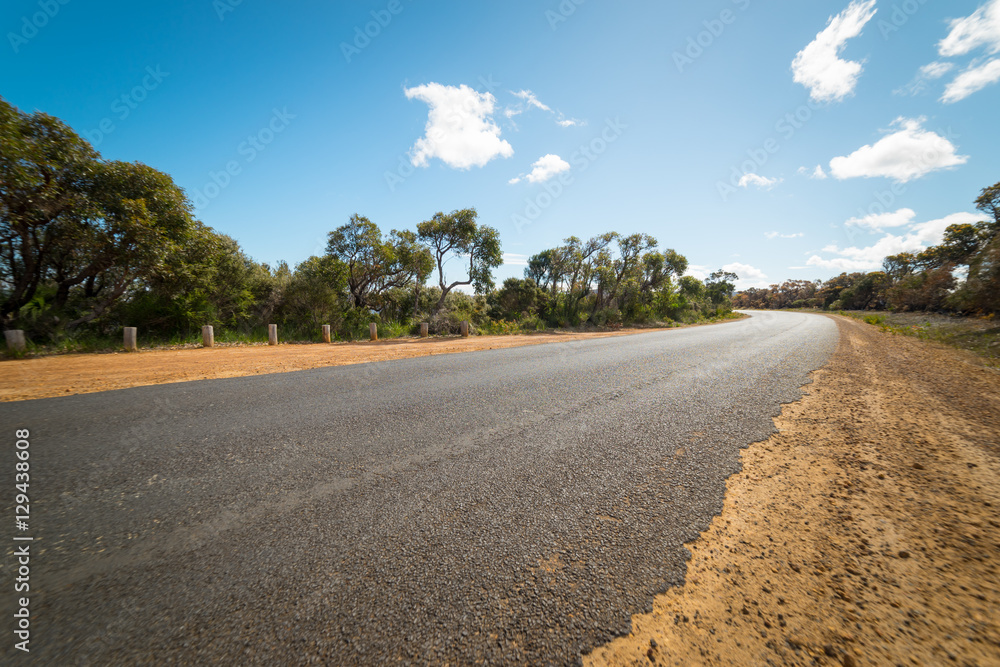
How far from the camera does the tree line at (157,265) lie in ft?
27.5

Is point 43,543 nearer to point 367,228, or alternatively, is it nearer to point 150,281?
point 150,281

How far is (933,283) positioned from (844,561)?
4496 cm

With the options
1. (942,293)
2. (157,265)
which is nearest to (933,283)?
(942,293)

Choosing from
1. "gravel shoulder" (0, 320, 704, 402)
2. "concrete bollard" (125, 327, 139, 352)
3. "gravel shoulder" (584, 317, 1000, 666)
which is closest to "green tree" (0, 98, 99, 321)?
"concrete bollard" (125, 327, 139, 352)

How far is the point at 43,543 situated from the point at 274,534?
104 cm

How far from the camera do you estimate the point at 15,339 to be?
740 cm

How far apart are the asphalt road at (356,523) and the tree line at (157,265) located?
8668 mm

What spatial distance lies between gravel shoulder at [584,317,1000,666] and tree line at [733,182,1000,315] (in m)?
19.4

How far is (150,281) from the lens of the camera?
34.0 feet

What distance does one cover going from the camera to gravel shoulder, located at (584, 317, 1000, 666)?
1.14m

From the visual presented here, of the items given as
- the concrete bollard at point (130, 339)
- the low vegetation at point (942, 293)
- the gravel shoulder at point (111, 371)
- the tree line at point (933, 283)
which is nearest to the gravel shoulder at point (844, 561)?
the gravel shoulder at point (111, 371)

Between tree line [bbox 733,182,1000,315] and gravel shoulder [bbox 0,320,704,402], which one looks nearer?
gravel shoulder [bbox 0,320,704,402]

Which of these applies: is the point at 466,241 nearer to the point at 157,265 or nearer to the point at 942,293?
the point at 157,265

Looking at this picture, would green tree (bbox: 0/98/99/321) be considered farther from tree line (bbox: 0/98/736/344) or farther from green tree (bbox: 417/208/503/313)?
green tree (bbox: 417/208/503/313)
